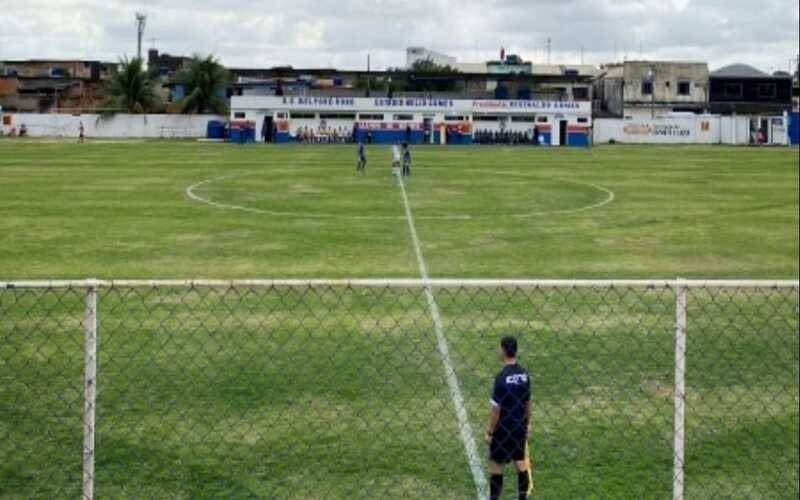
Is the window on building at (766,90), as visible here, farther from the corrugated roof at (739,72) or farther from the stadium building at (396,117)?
the stadium building at (396,117)

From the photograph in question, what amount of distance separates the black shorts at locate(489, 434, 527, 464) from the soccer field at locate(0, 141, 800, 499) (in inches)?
39.9

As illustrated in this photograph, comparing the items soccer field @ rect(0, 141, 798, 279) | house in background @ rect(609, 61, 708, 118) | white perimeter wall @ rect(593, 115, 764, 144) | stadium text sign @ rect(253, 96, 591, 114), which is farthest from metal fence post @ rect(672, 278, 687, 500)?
house in background @ rect(609, 61, 708, 118)

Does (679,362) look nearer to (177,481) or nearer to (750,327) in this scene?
(177,481)

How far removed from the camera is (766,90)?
10619 cm

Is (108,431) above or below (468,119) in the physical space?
below

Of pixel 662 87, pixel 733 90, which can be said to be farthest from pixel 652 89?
pixel 733 90

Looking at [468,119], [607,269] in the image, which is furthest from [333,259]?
[468,119]

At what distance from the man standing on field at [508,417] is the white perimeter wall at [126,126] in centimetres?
5705

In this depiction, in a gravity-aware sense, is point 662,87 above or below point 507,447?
above

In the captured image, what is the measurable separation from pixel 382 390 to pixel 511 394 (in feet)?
14.4

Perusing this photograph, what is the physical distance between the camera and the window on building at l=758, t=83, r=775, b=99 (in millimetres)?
105438

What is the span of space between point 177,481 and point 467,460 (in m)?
2.94

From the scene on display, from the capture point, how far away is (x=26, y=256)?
2375cm

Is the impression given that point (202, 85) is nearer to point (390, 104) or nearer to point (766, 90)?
point (390, 104)
